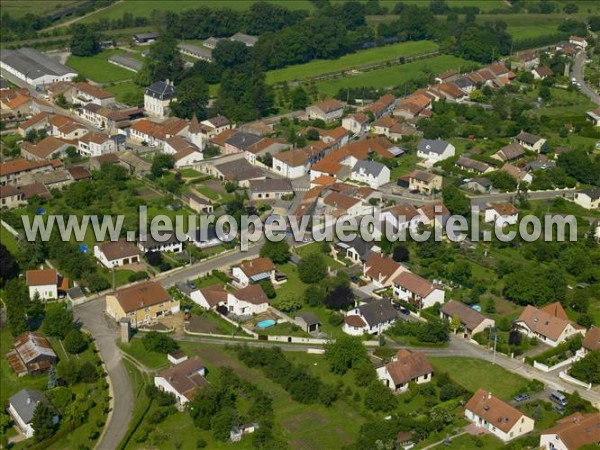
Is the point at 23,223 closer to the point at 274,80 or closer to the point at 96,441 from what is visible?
the point at 96,441

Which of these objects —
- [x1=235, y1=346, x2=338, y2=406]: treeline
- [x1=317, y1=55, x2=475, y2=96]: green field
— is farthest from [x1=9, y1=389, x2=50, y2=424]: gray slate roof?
[x1=317, y1=55, x2=475, y2=96]: green field

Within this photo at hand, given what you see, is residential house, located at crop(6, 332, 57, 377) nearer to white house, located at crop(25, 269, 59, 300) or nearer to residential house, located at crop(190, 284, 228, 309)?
white house, located at crop(25, 269, 59, 300)

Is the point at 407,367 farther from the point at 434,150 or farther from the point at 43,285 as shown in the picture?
the point at 434,150

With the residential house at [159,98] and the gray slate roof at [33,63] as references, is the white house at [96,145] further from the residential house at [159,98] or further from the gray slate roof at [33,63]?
the gray slate roof at [33,63]

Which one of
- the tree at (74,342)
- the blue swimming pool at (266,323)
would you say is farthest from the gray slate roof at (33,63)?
the blue swimming pool at (266,323)

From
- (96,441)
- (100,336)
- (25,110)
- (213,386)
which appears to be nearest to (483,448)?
(213,386)

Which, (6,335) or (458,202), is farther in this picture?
(458,202)
